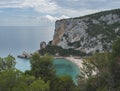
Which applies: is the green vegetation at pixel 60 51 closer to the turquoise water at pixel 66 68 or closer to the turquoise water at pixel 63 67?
the turquoise water at pixel 63 67

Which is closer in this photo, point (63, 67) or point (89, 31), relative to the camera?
point (63, 67)

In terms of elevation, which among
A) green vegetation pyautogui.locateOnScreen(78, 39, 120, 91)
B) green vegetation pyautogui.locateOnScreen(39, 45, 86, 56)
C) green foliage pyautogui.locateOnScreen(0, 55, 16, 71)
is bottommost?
green vegetation pyautogui.locateOnScreen(39, 45, 86, 56)

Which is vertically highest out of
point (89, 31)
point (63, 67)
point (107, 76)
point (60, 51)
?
point (89, 31)

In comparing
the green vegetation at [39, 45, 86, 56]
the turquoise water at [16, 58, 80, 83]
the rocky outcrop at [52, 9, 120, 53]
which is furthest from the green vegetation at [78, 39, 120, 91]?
the rocky outcrop at [52, 9, 120, 53]

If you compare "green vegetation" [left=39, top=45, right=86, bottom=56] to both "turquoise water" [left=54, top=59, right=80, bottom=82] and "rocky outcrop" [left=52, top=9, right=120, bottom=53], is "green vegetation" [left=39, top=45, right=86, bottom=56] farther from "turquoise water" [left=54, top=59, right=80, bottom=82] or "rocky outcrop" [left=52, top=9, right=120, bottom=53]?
"turquoise water" [left=54, top=59, right=80, bottom=82]

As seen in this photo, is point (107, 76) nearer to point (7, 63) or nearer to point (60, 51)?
point (7, 63)

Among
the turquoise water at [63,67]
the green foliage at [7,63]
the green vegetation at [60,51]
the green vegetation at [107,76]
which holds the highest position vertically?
the green foliage at [7,63]

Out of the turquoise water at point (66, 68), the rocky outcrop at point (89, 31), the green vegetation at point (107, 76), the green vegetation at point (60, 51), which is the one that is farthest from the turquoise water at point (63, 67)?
the green vegetation at point (107, 76)

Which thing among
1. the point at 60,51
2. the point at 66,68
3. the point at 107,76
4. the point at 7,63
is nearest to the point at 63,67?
the point at 66,68
